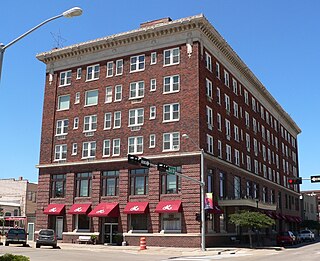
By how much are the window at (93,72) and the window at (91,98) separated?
1.70m

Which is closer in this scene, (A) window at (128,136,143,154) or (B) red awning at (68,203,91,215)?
(A) window at (128,136,143,154)

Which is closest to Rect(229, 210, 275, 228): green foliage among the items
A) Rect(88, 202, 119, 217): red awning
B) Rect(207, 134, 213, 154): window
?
Rect(207, 134, 213, 154): window

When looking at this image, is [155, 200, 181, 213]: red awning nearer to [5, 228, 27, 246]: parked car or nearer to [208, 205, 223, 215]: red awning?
[208, 205, 223, 215]: red awning

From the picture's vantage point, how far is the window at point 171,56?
156ft

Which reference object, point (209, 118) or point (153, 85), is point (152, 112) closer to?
point (153, 85)

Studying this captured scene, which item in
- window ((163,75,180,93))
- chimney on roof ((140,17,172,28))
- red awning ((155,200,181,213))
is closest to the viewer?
red awning ((155,200,181,213))

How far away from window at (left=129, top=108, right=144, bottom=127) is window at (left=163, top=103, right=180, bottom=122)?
2.92 metres

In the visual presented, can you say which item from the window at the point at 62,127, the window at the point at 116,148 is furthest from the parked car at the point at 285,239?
the window at the point at 62,127

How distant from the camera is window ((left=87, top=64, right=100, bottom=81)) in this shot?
5281 centimetres

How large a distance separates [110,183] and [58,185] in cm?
747

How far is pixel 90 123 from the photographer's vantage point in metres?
51.9

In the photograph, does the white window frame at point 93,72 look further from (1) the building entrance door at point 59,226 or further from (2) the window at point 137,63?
(1) the building entrance door at point 59,226

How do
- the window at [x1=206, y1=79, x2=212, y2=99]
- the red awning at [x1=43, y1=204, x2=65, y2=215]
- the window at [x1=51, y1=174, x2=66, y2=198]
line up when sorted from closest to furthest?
the window at [x1=206, y1=79, x2=212, y2=99], the red awning at [x1=43, y1=204, x2=65, y2=215], the window at [x1=51, y1=174, x2=66, y2=198]

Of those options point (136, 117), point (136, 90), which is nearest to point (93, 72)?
point (136, 90)
